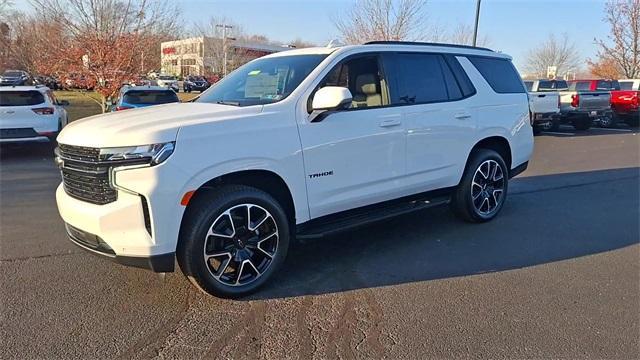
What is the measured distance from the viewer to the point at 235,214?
11.8 feet

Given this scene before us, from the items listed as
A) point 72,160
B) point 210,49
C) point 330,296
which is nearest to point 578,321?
point 330,296

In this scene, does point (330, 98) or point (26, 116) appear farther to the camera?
point (26, 116)

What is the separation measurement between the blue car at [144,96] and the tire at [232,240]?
9143 mm

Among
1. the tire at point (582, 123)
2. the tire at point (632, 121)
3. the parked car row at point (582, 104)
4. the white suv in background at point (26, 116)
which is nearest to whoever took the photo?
the white suv in background at point (26, 116)

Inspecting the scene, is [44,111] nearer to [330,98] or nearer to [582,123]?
[330,98]

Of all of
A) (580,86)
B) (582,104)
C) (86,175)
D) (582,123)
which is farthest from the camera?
(580,86)

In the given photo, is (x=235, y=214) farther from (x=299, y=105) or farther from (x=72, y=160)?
(x=72, y=160)

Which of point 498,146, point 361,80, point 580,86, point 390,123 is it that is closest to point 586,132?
point 580,86

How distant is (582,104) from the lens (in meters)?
17.2

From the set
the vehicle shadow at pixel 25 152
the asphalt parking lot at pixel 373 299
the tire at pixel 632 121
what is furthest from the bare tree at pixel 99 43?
the tire at pixel 632 121

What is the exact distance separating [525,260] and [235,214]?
9.14 feet

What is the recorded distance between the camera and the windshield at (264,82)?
403 centimetres

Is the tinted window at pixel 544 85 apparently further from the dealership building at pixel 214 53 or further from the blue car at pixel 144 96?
the dealership building at pixel 214 53

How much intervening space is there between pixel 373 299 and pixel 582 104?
1679cm
